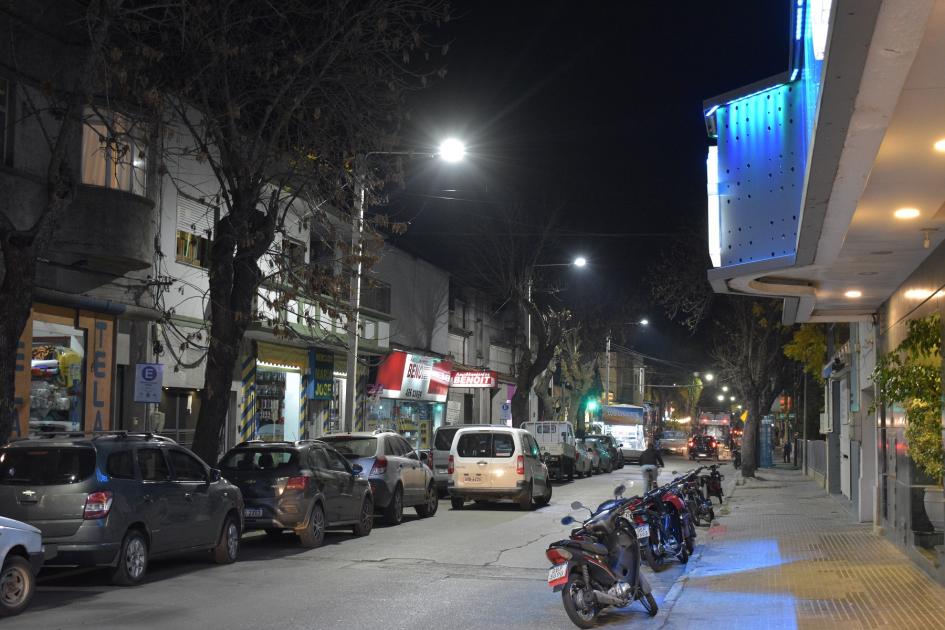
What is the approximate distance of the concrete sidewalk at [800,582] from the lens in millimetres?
9750

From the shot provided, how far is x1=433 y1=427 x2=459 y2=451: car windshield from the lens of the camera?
26734mm

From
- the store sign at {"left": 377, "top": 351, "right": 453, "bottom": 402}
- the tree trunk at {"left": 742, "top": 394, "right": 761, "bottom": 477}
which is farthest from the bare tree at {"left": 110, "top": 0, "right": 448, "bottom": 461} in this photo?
the tree trunk at {"left": 742, "top": 394, "right": 761, "bottom": 477}

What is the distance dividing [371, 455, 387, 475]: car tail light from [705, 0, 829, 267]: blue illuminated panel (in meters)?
8.74

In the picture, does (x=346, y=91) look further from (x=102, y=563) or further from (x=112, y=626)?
(x=112, y=626)

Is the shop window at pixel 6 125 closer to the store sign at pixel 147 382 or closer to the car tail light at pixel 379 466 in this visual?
the store sign at pixel 147 382

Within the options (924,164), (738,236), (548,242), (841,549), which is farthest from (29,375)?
(548,242)

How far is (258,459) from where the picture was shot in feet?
51.7

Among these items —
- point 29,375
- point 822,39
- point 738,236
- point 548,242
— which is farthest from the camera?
point 548,242

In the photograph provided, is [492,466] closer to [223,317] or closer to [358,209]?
[358,209]

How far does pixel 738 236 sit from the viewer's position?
1198 centimetres

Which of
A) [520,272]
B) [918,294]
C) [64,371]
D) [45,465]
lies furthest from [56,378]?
[520,272]

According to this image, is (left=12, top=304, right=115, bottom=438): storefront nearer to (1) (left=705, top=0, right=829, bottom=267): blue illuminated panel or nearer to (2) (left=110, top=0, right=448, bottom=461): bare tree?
(2) (left=110, top=0, right=448, bottom=461): bare tree

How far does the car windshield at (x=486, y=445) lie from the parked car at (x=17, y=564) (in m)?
13.4

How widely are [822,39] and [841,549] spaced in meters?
10.7
